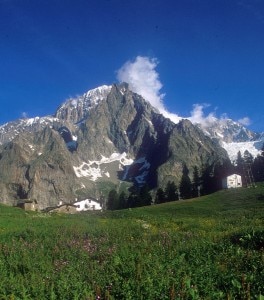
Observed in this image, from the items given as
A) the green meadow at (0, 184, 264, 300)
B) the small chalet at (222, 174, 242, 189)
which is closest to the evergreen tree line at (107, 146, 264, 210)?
the small chalet at (222, 174, 242, 189)

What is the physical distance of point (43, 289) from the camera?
9047mm

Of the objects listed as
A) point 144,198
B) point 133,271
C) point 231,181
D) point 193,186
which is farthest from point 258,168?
point 133,271

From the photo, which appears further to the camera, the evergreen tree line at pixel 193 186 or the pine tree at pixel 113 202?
the pine tree at pixel 113 202

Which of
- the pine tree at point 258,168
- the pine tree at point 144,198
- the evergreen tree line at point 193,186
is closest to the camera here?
the pine tree at point 144,198

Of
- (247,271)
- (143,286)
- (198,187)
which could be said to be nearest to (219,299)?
(143,286)

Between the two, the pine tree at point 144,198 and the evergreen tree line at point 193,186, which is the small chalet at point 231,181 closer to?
the evergreen tree line at point 193,186

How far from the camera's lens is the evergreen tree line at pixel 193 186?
451ft

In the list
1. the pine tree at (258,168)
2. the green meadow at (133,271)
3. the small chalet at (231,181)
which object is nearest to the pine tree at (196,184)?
the small chalet at (231,181)

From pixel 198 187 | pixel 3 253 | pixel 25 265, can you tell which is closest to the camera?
pixel 25 265

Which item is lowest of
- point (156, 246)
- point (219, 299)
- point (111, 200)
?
point (219, 299)

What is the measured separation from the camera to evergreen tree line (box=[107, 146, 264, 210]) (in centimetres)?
13750

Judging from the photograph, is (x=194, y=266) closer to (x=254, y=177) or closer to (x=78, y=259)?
(x=78, y=259)

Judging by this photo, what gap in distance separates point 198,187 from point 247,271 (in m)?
148

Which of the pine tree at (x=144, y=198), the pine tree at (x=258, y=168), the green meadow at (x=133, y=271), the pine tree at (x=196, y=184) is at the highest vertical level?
the pine tree at (x=258, y=168)
